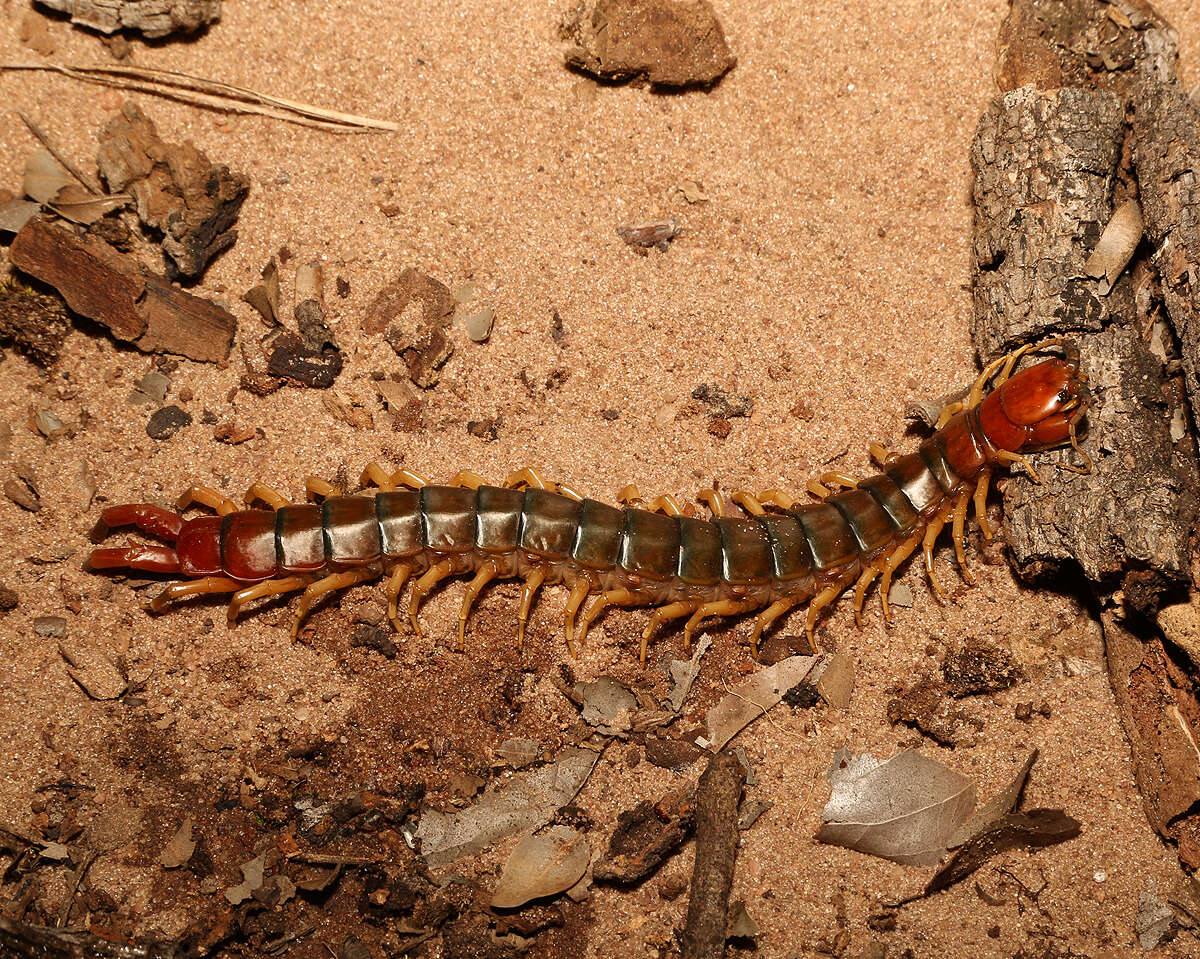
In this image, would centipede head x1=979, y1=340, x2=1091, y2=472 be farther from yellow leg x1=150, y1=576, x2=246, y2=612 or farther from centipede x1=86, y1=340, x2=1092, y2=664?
yellow leg x1=150, y1=576, x2=246, y2=612

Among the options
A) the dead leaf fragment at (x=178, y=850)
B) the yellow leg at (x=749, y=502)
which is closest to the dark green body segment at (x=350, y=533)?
the dead leaf fragment at (x=178, y=850)

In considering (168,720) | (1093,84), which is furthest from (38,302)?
(1093,84)

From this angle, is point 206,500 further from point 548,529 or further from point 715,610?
point 715,610

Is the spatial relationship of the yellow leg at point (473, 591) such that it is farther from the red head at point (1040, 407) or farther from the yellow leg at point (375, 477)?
the red head at point (1040, 407)

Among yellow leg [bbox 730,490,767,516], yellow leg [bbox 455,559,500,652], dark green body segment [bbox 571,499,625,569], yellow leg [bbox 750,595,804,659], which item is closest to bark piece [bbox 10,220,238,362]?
yellow leg [bbox 455,559,500,652]

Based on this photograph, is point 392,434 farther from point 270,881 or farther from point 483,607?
point 270,881
